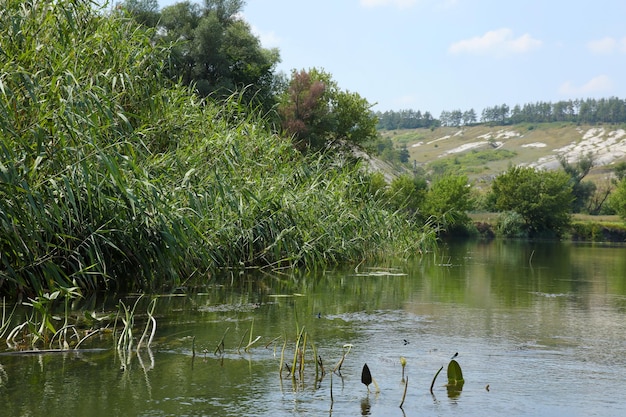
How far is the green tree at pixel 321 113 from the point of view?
35156 millimetres

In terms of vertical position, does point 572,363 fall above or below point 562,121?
below

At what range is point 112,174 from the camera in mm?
6324

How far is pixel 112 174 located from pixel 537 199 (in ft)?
164

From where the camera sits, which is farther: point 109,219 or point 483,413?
point 109,219

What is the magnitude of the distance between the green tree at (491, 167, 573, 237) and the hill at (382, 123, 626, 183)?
44.5 metres

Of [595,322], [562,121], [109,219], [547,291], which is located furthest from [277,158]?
[562,121]

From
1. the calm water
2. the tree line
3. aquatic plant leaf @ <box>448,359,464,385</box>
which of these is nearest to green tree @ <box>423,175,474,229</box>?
the calm water

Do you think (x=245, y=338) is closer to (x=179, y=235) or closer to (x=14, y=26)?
(x=179, y=235)

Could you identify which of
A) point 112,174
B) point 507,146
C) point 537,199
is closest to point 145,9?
point 112,174

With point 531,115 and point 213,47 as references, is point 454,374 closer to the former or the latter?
point 213,47

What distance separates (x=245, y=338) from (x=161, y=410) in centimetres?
236

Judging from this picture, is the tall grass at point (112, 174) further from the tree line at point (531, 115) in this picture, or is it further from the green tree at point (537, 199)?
the tree line at point (531, 115)

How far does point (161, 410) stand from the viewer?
4.16 meters

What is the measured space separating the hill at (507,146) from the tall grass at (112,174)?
A: 91.0 m
